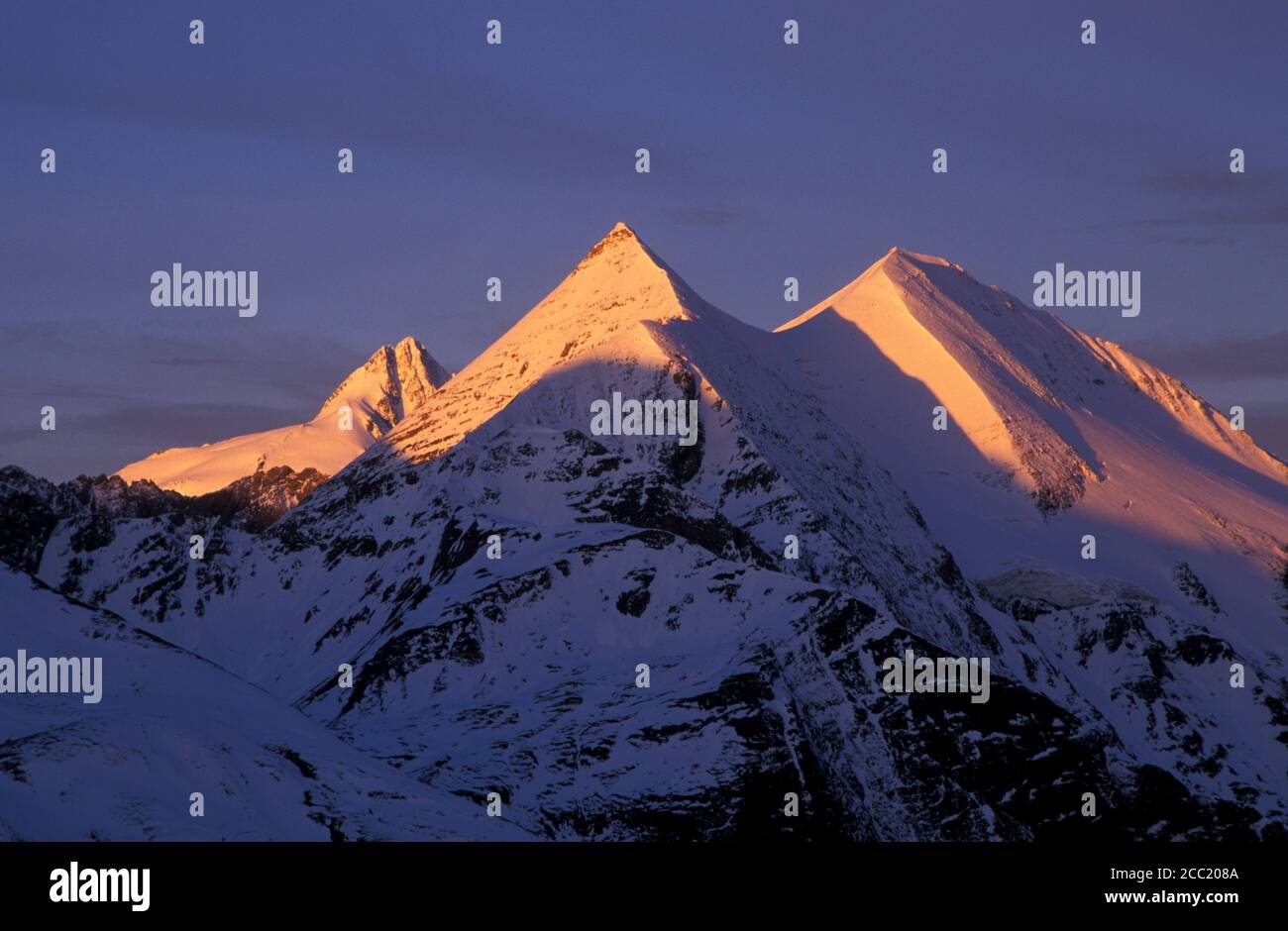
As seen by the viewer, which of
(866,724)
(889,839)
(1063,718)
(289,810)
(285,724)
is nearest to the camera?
(289,810)

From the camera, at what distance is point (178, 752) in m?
137

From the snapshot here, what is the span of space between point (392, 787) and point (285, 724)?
13.9 metres

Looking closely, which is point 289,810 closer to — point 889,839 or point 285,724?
point 285,724

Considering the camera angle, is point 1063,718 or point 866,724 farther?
point 1063,718

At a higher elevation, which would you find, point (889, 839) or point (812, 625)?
point (812, 625)
